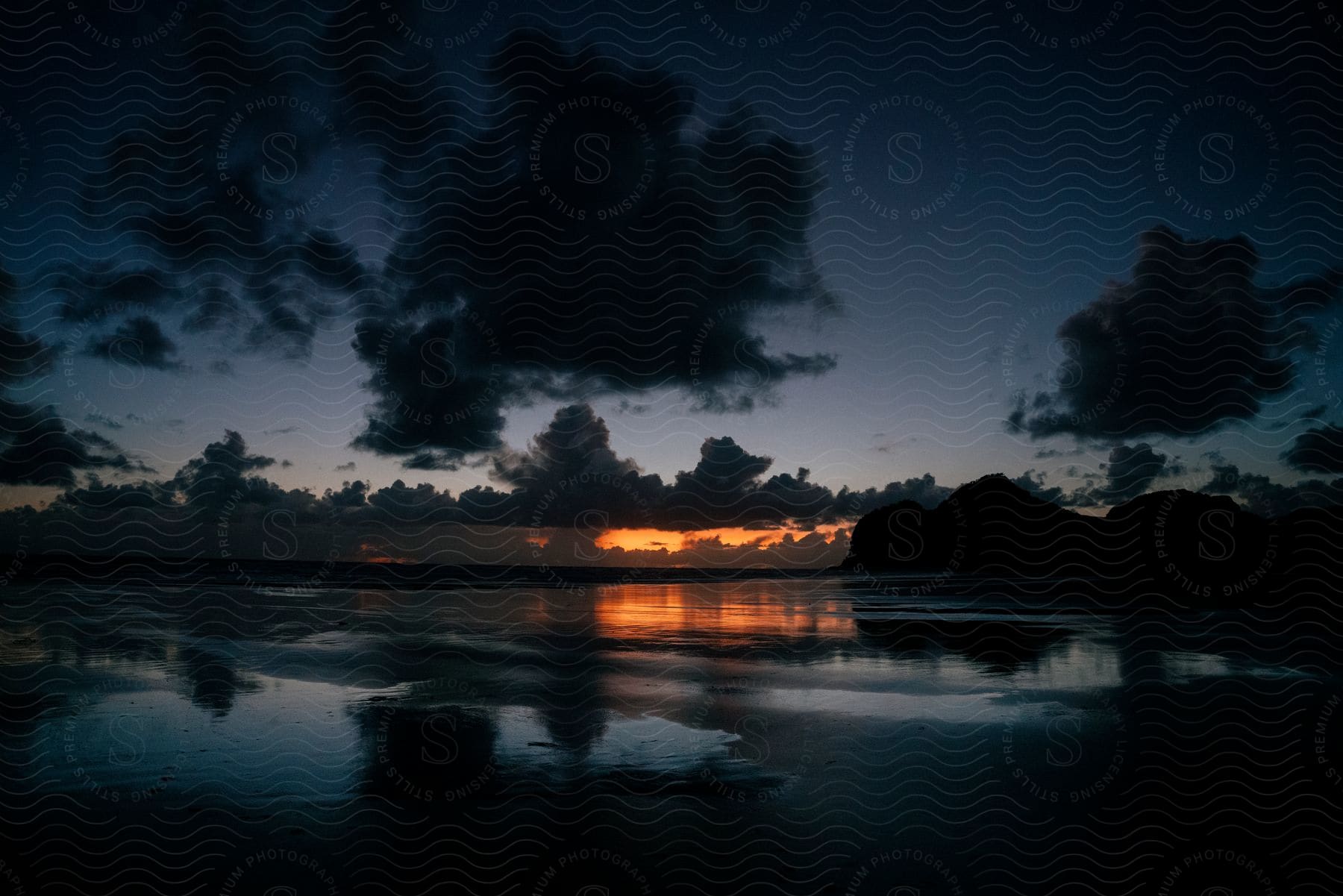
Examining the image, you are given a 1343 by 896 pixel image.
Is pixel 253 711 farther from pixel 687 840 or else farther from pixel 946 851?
pixel 946 851

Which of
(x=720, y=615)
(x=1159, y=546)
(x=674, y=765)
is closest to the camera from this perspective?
(x=674, y=765)

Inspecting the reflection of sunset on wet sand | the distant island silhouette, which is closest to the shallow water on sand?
the reflection of sunset on wet sand

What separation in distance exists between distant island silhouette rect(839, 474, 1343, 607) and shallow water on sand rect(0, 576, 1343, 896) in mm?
7533

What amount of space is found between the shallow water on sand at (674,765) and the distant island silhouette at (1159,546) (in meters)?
7.53

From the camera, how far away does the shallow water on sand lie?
16.9ft

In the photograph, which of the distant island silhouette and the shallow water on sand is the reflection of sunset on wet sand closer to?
the shallow water on sand

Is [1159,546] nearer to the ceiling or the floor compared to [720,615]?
nearer to the ceiling

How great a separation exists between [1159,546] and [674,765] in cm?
2381

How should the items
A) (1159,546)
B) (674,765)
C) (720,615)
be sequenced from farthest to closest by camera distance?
(1159,546) < (720,615) < (674,765)

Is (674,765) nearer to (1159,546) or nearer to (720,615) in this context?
(720,615)

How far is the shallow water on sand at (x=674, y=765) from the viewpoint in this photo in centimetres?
516

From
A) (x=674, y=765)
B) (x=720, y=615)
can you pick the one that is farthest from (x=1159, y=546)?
(x=674, y=765)

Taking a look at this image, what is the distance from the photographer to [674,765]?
684cm

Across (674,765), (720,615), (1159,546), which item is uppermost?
(1159,546)
